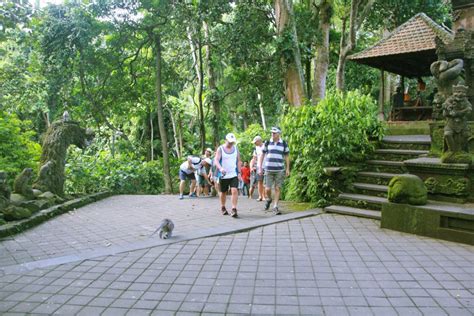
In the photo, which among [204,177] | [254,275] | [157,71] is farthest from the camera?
[157,71]

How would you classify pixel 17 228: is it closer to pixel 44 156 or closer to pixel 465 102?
pixel 44 156

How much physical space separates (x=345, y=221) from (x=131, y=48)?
10.9 m

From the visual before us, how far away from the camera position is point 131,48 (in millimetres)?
14180

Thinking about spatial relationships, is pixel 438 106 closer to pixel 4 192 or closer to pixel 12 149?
pixel 4 192

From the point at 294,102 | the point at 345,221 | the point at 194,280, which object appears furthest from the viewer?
the point at 294,102

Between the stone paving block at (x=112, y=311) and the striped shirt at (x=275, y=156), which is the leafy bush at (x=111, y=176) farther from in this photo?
the stone paving block at (x=112, y=311)

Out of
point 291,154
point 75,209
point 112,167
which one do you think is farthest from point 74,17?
point 291,154

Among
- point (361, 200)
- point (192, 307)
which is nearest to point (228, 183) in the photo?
point (361, 200)

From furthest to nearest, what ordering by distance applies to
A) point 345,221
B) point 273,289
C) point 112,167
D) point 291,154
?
1. point 112,167
2. point 291,154
3. point 345,221
4. point 273,289

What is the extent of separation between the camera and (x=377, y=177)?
7.86 metres

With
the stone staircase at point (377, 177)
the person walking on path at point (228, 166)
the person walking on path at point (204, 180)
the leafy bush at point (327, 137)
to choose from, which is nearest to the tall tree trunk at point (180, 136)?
the person walking on path at point (204, 180)

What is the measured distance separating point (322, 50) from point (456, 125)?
770 cm

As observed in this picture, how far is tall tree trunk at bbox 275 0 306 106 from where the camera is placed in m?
11.3

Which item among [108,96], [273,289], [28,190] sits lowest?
[273,289]
